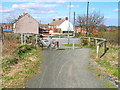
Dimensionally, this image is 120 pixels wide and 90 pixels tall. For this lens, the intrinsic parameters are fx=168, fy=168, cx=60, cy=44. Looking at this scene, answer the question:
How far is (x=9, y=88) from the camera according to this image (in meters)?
4.78

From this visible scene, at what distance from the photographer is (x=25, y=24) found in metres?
44.0

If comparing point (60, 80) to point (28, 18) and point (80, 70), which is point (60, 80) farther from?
point (28, 18)

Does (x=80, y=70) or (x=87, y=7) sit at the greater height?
(x=87, y=7)

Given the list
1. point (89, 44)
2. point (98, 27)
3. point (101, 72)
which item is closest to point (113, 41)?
point (89, 44)

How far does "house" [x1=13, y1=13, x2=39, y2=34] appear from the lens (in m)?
43.1

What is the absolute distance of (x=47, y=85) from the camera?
16.3 feet

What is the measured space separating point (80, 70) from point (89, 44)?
9012mm

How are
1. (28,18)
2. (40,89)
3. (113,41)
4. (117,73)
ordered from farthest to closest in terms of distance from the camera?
(28,18) < (113,41) < (117,73) < (40,89)

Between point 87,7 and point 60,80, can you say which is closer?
point 60,80

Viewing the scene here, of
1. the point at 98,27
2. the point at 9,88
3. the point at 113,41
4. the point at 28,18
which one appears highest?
the point at 28,18

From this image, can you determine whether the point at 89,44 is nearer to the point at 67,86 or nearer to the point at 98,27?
the point at 67,86

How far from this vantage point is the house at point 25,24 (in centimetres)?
4312

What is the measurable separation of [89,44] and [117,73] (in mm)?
9310

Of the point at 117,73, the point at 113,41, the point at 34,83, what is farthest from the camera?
the point at 113,41
